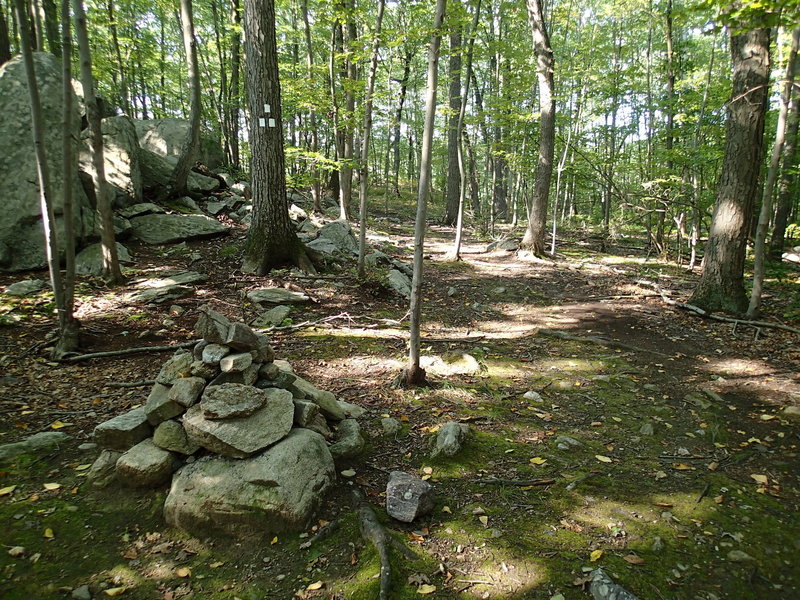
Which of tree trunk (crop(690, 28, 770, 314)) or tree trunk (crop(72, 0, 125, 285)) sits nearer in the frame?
tree trunk (crop(72, 0, 125, 285))

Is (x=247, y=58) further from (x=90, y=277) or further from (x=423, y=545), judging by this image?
(x=423, y=545)

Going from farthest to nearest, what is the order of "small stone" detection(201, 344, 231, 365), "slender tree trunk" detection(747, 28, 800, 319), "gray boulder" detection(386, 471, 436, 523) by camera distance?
1. "slender tree trunk" detection(747, 28, 800, 319)
2. "small stone" detection(201, 344, 231, 365)
3. "gray boulder" detection(386, 471, 436, 523)

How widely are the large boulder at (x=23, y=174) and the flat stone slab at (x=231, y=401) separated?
607 centimetres

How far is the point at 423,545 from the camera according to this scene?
9.07 feet

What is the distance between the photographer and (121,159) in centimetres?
956

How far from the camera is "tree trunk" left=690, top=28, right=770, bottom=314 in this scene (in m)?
7.06

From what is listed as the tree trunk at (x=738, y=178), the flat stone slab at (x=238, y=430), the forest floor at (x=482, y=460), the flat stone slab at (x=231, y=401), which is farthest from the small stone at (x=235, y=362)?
the tree trunk at (x=738, y=178)

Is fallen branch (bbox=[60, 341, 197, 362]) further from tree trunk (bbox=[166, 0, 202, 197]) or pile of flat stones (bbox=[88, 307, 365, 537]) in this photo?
tree trunk (bbox=[166, 0, 202, 197])

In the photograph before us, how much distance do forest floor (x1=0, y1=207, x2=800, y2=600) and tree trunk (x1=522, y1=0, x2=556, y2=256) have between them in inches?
226

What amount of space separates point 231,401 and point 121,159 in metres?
9.04

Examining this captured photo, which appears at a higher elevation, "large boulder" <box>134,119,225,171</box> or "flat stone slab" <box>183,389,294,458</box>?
"large boulder" <box>134,119,225,171</box>

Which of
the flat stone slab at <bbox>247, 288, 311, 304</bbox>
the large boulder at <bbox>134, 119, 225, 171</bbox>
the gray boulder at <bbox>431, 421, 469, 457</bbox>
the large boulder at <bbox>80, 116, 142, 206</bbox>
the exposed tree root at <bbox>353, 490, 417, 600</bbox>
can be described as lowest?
the exposed tree root at <bbox>353, 490, 417, 600</bbox>

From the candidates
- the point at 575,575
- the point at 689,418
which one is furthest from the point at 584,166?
the point at 575,575

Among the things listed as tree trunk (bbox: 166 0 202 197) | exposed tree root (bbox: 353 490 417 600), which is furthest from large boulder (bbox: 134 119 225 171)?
exposed tree root (bbox: 353 490 417 600)
